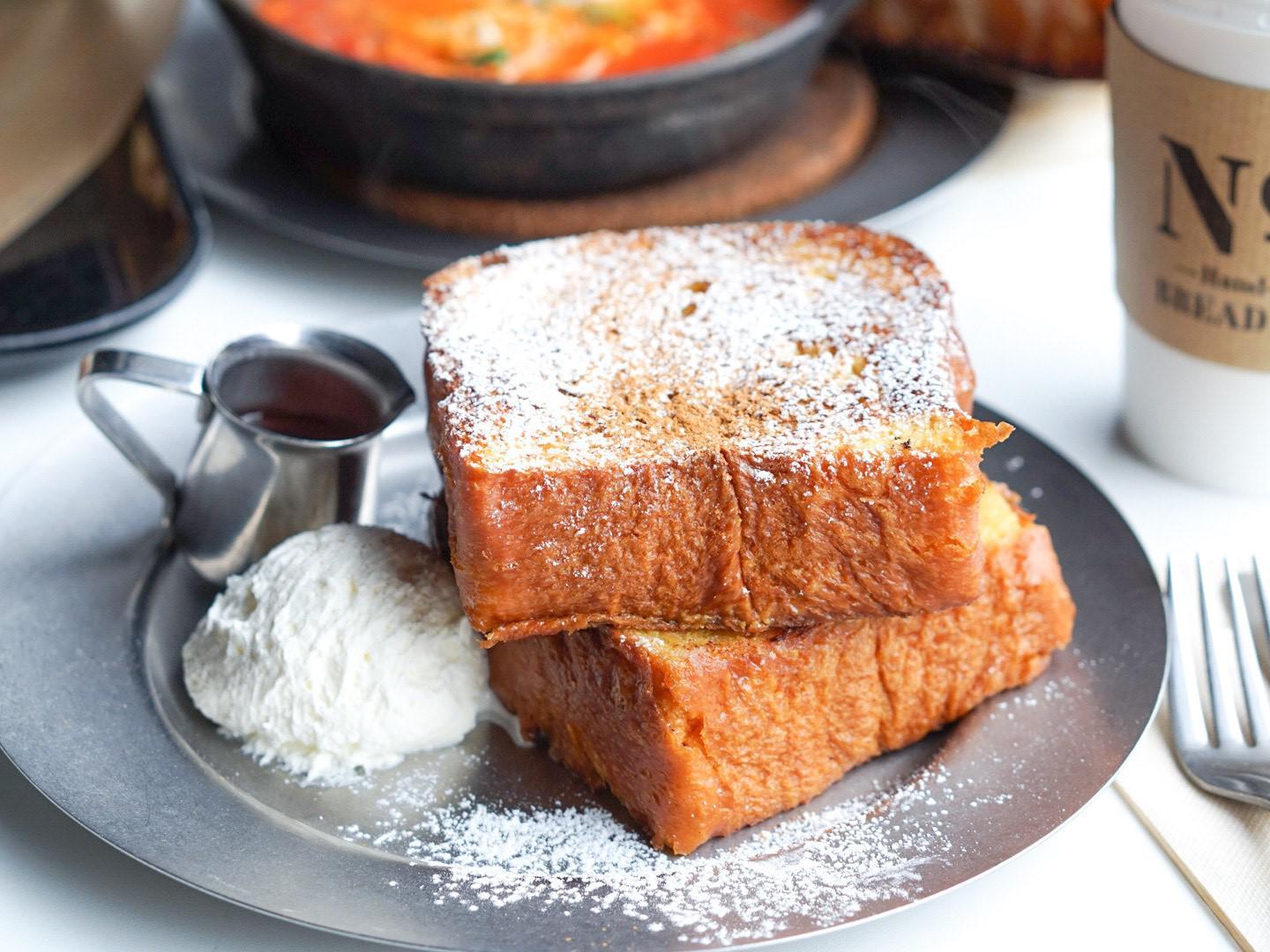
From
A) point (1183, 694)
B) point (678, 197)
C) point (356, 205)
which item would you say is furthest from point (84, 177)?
point (1183, 694)

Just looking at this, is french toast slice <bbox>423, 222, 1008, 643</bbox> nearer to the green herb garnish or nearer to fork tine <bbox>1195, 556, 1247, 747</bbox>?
fork tine <bbox>1195, 556, 1247, 747</bbox>

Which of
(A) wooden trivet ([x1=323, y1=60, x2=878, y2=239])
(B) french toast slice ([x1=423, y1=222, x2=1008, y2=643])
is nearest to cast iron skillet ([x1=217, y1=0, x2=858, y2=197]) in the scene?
(A) wooden trivet ([x1=323, y1=60, x2=878, y2=239])

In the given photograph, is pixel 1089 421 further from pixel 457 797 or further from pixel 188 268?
pixel 188 268

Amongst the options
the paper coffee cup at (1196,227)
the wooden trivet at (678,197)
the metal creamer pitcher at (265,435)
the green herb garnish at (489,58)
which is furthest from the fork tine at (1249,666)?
the green herb garnish at (489,58)

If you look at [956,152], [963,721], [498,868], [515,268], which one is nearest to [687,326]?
[515,268]

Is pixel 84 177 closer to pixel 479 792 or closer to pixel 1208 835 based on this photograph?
pixel 479 792

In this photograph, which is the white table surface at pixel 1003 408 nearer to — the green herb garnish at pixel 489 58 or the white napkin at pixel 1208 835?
the white napkin at pixel 1208 835
